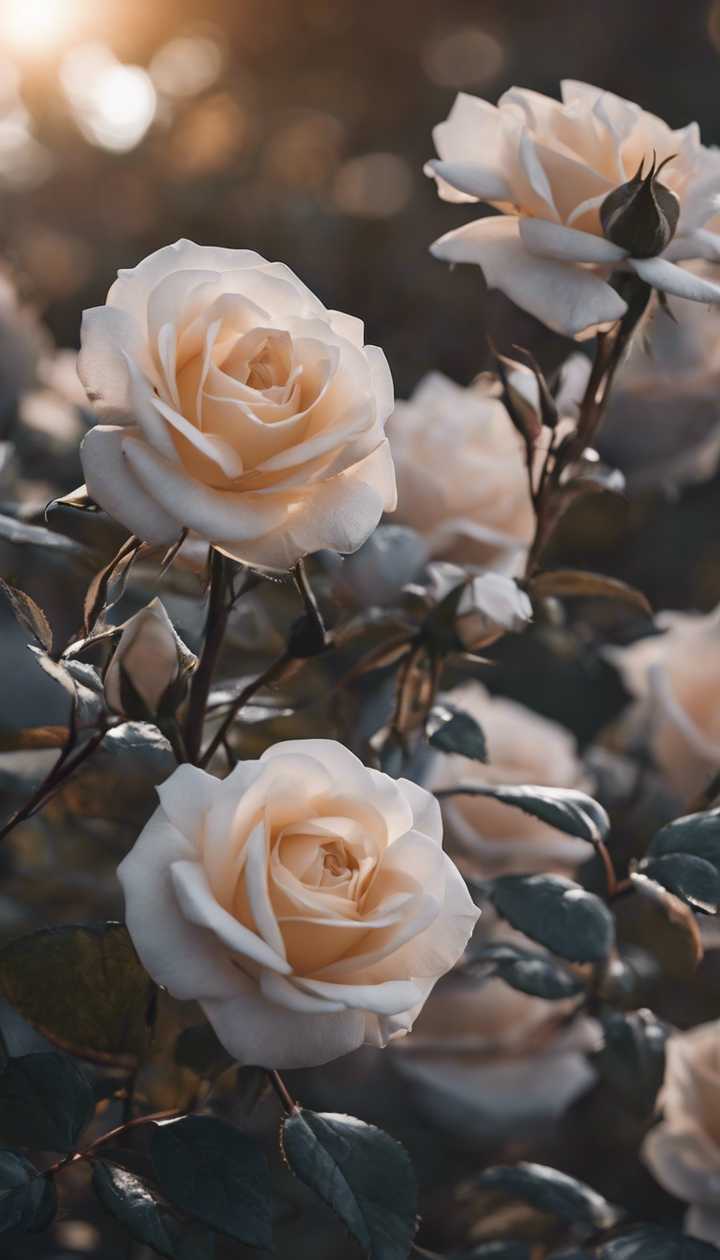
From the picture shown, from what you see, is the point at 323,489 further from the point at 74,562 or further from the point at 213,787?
the point at 74,562

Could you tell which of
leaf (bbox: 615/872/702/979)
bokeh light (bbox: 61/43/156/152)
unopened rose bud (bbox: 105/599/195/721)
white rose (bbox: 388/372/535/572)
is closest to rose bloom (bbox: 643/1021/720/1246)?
leaf (bbox: 615/872/702/979)

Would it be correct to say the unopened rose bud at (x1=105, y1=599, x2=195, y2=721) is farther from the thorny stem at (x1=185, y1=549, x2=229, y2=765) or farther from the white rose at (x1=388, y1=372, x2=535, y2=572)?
the white rose at (x1=388, y1=372, x2=535, y2=572)

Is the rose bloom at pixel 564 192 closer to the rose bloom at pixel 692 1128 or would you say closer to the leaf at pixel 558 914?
the leaf at pixel 558 914

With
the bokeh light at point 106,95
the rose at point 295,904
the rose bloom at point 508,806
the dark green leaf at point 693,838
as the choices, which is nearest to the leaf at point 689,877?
the dark green leaf at point 693,838

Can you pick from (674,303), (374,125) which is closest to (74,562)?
(674,303)

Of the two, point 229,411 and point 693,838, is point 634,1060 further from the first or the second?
point 229,411
